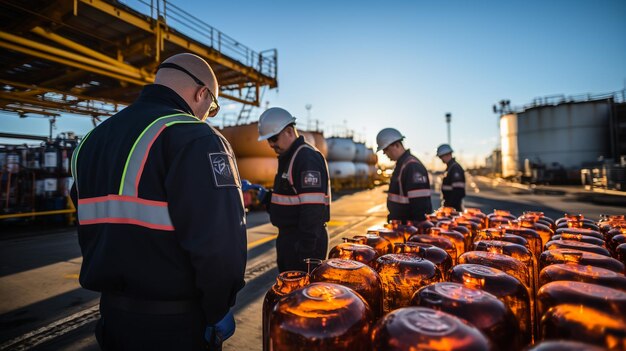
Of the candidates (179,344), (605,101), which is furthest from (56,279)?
(605,101)

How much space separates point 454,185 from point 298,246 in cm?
443

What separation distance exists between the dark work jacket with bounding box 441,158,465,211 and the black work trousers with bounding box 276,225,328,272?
156 inches

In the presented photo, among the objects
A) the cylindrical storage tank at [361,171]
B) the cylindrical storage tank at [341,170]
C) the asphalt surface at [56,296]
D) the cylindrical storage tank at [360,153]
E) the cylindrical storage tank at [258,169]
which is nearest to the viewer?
the asphalt surface at [56,296]

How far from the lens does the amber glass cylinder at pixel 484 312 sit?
2.30 feet

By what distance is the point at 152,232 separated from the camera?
45.8 inches

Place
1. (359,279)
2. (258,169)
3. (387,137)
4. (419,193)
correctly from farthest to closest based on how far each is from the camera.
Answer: (258,169)
(387,137)
(419,193)
(359,279)

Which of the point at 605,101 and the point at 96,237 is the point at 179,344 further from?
the point at 605,101

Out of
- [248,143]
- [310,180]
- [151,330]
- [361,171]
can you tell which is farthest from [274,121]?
[361,171]

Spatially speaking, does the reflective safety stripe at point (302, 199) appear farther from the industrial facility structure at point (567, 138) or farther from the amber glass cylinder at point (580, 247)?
the industrial facility structure at point (567, 138)

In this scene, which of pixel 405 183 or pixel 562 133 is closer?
pixel 405 183

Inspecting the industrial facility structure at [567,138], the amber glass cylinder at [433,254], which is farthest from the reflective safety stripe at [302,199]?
the industrial facility structure at [567,138]

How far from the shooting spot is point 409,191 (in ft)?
11.0

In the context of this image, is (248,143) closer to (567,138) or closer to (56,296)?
(56,296)

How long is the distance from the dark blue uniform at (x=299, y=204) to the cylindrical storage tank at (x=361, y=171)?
19723mm
